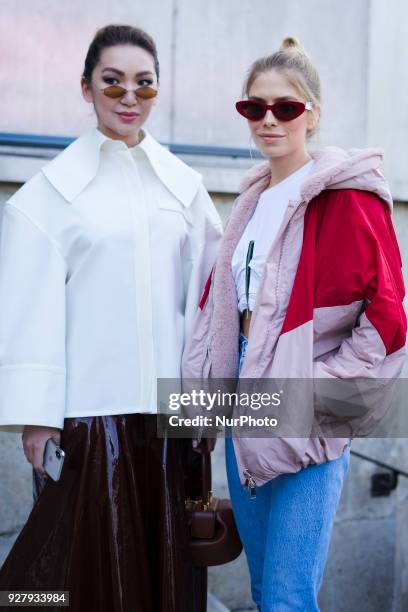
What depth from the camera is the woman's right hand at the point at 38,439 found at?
9.21 ft

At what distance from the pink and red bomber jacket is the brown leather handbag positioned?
1.67 ft

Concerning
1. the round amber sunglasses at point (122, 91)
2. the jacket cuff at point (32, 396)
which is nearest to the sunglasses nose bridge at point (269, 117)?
the round amber sunglasses at point (122, 91)

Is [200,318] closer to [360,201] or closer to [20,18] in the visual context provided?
[360,201]

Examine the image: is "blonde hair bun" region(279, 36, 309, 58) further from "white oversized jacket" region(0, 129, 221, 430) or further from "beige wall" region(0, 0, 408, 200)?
"beige wall" region(0, 0, 408, 200)

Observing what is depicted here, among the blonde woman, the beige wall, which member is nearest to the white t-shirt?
the blonde woman

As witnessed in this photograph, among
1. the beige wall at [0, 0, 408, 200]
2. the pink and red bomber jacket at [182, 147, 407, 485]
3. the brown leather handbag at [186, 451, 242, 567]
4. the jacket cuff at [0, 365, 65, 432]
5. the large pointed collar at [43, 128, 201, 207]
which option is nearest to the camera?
the pink and red bomber jacket at [182, 147, 407, 485]

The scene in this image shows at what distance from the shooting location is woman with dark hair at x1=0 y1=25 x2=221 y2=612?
2785 millimetres

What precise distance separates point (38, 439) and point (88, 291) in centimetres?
51

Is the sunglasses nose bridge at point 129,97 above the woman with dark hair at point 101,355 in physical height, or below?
above

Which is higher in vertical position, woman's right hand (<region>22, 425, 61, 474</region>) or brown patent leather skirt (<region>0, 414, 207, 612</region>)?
woman's right hand (<region>22, 425, 61, 474</region>)

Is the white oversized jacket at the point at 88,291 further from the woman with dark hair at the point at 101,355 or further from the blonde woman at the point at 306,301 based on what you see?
the blonde woman at the point at 306,301

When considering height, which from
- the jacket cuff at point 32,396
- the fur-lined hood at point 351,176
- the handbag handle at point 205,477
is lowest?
the handbag handle at point 205,477

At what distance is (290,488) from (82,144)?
4.50 feet

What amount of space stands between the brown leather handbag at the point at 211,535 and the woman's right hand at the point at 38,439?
555 mm
